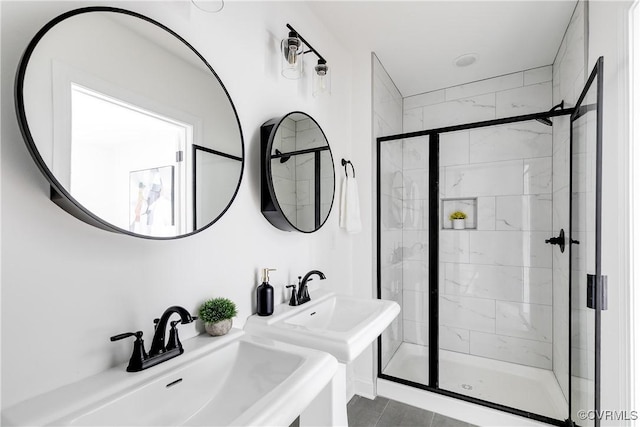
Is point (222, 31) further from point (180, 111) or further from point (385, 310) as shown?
point (385, 310)

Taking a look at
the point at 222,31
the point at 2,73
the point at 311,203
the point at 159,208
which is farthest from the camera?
the point at 311,203

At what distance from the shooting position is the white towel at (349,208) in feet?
6.57

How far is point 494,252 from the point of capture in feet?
7.50

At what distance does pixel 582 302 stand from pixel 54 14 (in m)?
2.20

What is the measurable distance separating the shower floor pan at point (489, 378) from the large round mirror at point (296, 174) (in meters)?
1.31

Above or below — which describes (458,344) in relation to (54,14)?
below

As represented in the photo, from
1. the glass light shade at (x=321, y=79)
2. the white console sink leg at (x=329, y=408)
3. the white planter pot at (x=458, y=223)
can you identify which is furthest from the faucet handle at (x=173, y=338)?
the white planter pot at (x=458, y=223)

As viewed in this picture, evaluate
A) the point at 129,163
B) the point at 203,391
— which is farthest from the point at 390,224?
the point at 129,163

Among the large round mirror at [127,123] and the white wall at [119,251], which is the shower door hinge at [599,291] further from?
the large round mirror at [127,123]

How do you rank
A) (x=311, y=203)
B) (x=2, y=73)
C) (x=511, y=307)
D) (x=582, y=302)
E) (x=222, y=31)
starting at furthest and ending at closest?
(x=511, y=307), (x=311, y=203), (x=582, y=302), (x=222, y=31), (x=2, y=73)

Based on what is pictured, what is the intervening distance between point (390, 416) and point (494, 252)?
1.35 meters

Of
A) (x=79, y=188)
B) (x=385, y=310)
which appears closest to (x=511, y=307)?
(x=385, y=310)

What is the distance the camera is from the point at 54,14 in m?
0.77

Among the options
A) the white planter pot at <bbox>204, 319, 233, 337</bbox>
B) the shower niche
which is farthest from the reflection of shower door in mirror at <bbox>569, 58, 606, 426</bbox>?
the white planter pot at <bbox>204, 319, 233, 337</bbox>
